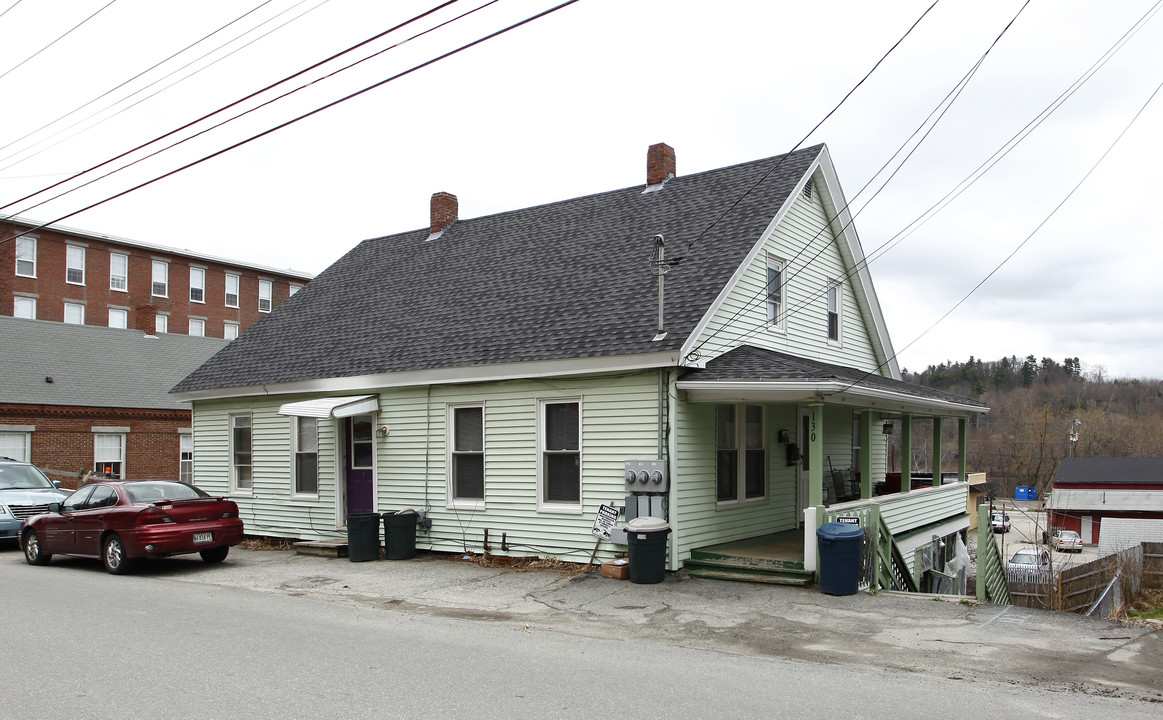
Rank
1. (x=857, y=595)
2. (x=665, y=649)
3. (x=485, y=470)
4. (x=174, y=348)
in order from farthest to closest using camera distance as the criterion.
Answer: (x=174, y=348), (x=485, y=470), (x=857, y=595), (x=665, y=649)

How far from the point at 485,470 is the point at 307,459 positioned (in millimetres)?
4973

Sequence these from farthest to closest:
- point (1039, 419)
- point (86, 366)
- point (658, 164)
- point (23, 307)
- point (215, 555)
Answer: point (1039, 419)
point (23, 307)
point (86, 366)
point (658, 164)
point (215, 555)

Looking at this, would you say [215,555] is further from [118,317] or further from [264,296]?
[264,296]

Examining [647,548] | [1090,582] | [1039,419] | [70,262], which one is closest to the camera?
[647,548]

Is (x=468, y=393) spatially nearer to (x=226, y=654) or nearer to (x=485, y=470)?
(x=485, y=470)

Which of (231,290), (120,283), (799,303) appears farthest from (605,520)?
(231,290)

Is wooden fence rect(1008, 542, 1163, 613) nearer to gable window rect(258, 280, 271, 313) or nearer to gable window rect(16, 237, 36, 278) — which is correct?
gable window rect(16, 237, 36, 278)

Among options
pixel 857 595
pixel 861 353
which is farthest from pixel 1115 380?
pixel 857 595

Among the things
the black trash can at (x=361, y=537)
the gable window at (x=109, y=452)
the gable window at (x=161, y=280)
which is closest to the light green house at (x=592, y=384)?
the black trash can at (x=361, y=537)

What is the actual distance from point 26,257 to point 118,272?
476 centimetres

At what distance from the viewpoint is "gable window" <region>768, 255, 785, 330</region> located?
15578mm

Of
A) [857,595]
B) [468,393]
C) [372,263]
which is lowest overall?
[857,595]

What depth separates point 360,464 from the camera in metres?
16.7

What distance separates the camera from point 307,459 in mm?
17500
